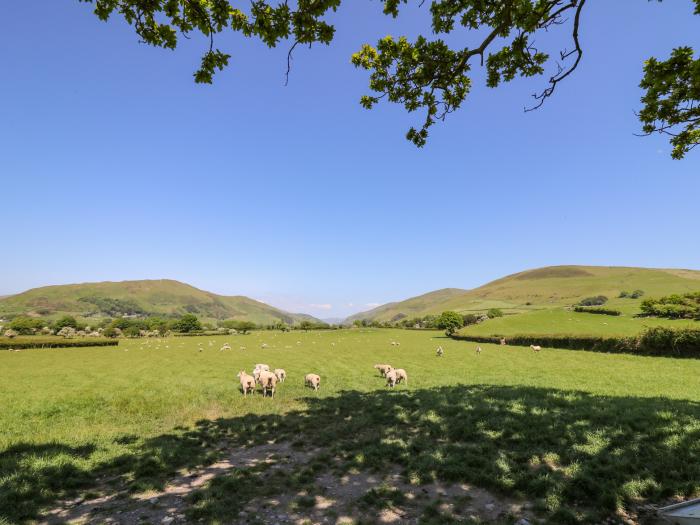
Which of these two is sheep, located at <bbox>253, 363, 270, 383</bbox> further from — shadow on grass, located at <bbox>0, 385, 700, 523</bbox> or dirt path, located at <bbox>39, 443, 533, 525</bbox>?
dirt path, located at <bbox>39, 443, 533, 525</bbox>

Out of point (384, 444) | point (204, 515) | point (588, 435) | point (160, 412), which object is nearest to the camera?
point (204, 515)

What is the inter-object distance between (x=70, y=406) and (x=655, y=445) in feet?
80.5

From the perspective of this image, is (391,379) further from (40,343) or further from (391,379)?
(40,343)

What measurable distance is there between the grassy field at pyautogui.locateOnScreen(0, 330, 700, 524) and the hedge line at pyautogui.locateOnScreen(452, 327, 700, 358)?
1495cm

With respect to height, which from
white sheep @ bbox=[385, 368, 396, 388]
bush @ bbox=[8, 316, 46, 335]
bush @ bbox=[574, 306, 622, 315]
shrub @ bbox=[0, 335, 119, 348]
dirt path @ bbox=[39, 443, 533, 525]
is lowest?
white sheep @ bbox=[385, 368, 396, 388]

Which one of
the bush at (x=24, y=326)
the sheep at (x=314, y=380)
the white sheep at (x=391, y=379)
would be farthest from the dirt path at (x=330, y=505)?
the bush at (x=24, y=326)

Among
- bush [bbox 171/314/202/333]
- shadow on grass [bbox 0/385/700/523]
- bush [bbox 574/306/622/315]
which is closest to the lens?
shadow on grass [bbox 0/385/700/523]

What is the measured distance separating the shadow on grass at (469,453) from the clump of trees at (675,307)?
54858mm

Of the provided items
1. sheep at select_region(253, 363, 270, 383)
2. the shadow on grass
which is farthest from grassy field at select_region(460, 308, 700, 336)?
the shadow on grass

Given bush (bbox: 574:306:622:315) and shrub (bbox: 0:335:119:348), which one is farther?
bush (bbox: 574:306:622:315)

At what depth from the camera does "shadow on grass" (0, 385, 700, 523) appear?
7.39 m

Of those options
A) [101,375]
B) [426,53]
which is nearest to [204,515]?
[426,53]

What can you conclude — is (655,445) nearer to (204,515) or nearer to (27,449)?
(204,515)

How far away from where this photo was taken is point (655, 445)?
344 inches
